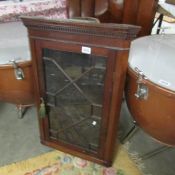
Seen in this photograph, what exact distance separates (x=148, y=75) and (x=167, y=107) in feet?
0.49

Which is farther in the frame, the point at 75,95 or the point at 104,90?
the point at 75,95

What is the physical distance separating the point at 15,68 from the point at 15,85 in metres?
0.13

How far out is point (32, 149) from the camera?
1.37 meters

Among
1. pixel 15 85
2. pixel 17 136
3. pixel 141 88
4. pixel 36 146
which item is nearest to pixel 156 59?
pixel 141 88

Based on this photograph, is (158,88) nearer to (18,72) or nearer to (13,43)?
(18,72)

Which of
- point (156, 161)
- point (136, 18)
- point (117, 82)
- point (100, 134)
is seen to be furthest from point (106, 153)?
point (136, 18)

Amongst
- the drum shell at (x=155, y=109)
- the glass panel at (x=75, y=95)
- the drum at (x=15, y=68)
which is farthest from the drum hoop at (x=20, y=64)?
the drum shell at (x=155, y=109)

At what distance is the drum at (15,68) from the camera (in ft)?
3.68

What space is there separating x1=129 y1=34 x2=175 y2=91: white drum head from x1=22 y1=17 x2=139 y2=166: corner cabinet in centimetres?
11

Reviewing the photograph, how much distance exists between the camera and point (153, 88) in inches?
34.6

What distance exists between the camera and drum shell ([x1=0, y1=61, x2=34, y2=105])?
1.13 metres

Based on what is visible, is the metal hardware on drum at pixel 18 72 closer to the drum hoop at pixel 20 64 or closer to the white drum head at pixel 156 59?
the drum hoop at pixel 20 64

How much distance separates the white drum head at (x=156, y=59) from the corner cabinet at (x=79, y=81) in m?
0.11

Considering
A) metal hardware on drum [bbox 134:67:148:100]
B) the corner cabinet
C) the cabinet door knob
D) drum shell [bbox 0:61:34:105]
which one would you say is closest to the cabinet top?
the corner cabinet
